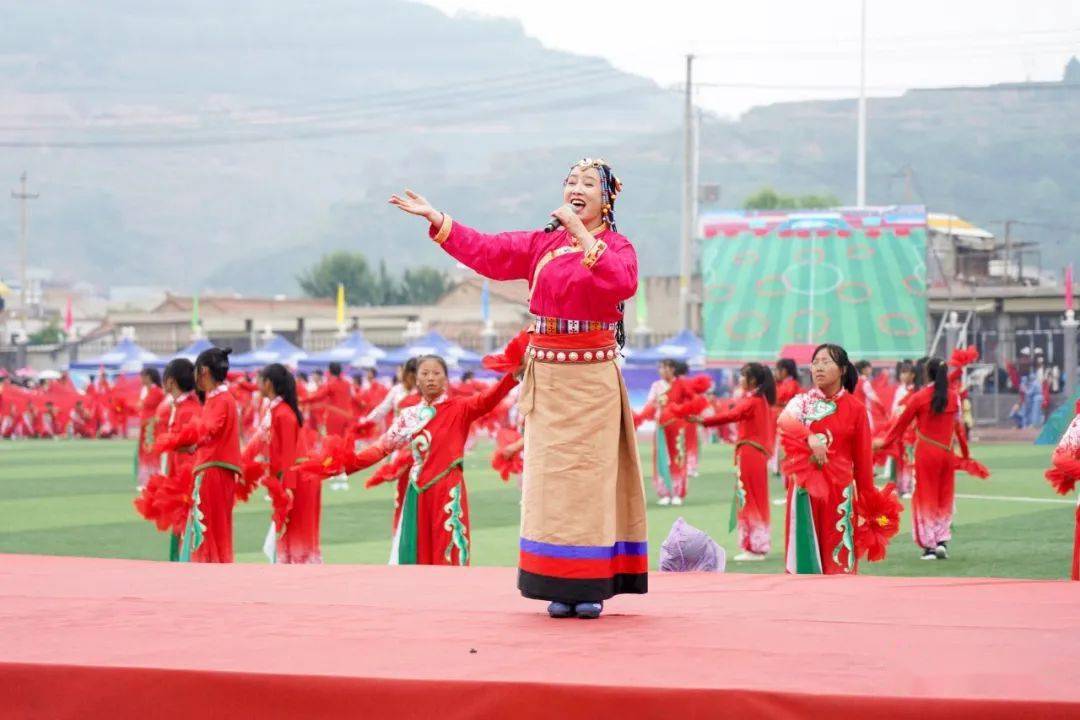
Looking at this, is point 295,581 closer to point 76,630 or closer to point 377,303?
point 76,630

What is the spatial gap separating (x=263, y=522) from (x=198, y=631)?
35.7 feet

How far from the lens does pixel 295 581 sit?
650cm

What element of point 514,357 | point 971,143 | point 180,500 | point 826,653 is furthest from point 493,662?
point 971,143

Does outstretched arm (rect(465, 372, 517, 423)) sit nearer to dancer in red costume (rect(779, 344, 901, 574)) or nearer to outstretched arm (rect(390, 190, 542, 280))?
outstretched arm (rect(390, 190, 542, 280))

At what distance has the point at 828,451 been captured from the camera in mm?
8773

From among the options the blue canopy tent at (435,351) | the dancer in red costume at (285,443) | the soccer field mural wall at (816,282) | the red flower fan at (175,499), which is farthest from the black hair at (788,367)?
the blue canopy tent at (435,351)

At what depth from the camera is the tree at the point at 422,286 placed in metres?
93.2

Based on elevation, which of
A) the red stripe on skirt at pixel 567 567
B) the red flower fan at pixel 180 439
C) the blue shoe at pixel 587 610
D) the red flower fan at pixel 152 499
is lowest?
the red flower fan at pixel 152 499

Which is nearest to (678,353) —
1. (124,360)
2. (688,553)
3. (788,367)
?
(124,360)

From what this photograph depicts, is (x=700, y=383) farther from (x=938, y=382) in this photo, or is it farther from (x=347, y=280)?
(x=347, y=280)

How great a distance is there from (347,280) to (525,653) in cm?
8855

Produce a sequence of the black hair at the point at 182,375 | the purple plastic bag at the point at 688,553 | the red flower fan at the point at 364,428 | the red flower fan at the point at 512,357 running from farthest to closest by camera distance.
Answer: the black hair at the point at 182,375 < the red flower fan at the point at 364,428 < the purple plastic bag at the point at 688,553 < the red flower fan at the point at 512,357

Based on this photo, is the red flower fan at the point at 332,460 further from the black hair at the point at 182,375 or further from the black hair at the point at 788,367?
the black hair at the point at 788,367

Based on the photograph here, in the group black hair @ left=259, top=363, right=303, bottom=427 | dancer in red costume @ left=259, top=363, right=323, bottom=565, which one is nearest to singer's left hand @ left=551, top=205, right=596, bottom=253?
dancer in red costume @ left=259, top=363, right=323, bottom=565
